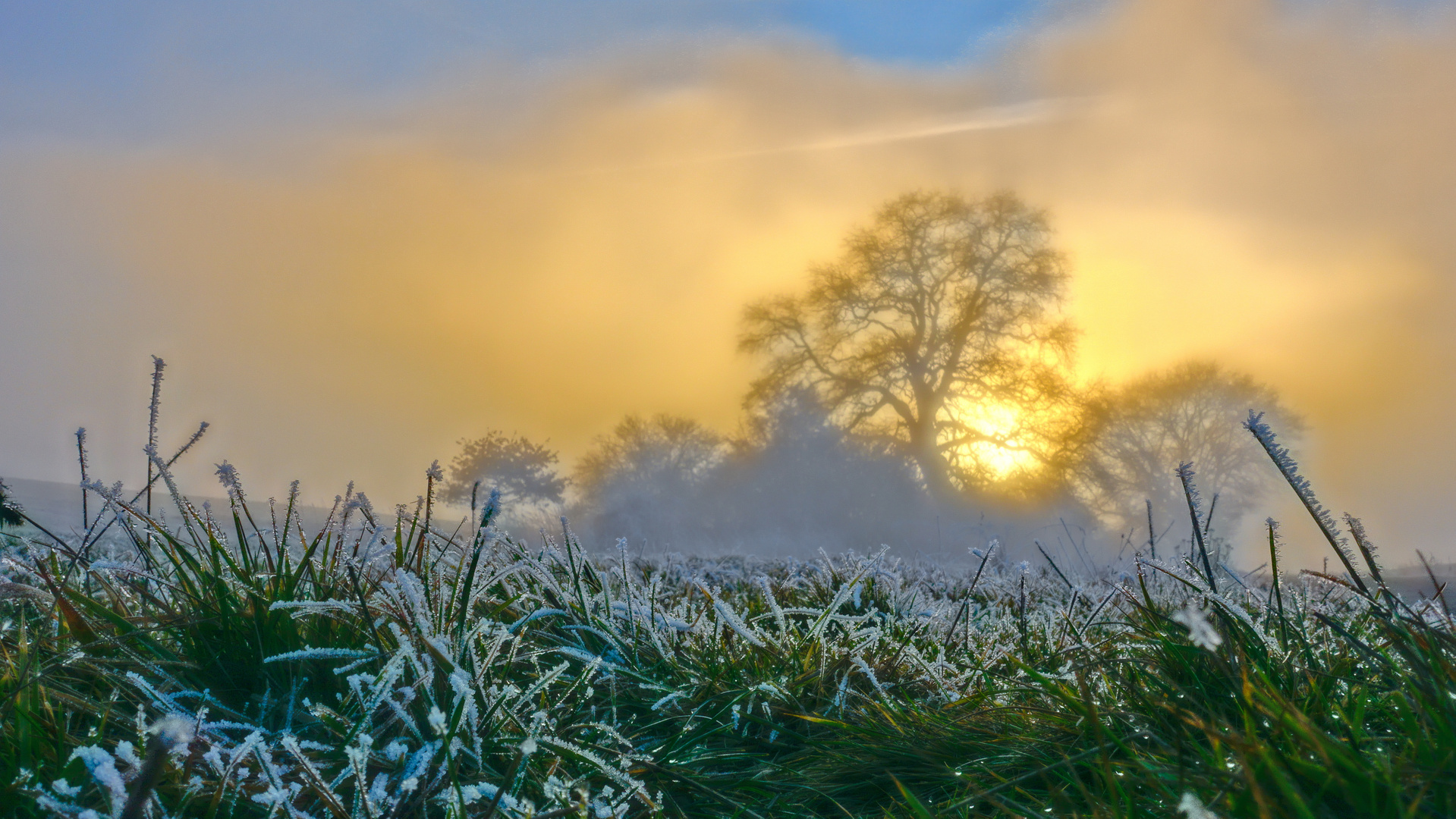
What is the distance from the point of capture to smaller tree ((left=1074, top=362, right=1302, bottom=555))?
21.0 metres

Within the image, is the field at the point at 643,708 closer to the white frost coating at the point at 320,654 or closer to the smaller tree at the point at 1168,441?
the white frost coating at the point at 320,654

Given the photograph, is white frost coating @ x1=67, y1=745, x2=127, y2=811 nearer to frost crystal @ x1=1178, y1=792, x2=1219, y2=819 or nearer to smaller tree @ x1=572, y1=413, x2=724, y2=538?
frost crystal @ x1=1178, y1=792, x2=1219, y2=819

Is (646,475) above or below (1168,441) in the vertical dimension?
below

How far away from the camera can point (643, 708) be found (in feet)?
7.75

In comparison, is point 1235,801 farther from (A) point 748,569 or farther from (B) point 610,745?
(A) point 748,569

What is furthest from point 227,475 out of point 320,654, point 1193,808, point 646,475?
point 646,475

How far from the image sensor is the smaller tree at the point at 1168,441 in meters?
21.0

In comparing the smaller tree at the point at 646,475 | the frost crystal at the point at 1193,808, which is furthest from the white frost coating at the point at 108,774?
the smaller tree at the point at 646,475

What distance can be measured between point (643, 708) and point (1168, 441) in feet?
74.1

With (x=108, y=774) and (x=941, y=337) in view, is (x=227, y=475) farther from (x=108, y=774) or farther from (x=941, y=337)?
(x=941, y=337)

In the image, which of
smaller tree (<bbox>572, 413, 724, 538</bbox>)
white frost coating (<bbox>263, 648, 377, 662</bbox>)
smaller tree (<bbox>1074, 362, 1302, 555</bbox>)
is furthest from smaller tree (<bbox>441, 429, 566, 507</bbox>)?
white frost coating (<bbox>263, 648, 377, 662</bbox>)

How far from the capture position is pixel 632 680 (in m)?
2.44

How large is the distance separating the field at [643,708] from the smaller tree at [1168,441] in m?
19.8

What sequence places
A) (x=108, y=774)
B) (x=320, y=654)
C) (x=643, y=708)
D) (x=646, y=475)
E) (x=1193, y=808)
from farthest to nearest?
1. (x=646, y=475)
2. (x=643, y=708)
3. (x=320, y=654)
4. (x=108, y=774)
5. (x=1193, y=808)
